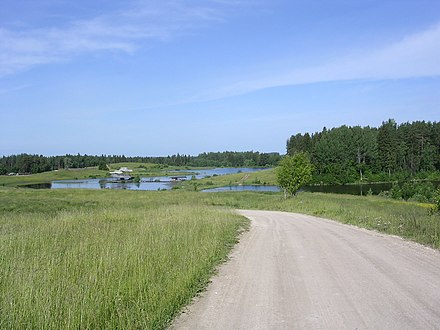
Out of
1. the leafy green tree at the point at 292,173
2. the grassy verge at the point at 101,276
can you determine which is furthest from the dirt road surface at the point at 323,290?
the leafy green tree at the point at 292,173

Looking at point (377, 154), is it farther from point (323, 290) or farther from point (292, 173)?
point (323, 290)

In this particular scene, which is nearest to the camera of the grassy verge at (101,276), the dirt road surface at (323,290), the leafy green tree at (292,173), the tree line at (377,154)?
the grassy verge at (101,276)

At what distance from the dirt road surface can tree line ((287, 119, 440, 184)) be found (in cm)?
11082

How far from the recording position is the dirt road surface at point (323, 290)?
577 centimetres

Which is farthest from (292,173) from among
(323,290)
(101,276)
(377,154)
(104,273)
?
(377,154)

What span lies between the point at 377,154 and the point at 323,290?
123313 mm

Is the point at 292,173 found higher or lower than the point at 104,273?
higher

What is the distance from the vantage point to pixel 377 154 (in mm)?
121375

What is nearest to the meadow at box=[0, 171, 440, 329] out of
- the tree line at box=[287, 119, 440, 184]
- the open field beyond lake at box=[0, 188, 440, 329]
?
the open field beyond lake at box=[0, 188, 440, 329]

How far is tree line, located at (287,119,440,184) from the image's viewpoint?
387ft

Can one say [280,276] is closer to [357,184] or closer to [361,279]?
[361,279]

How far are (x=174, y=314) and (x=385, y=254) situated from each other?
23.5 feet

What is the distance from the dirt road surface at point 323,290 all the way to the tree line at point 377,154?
111 m

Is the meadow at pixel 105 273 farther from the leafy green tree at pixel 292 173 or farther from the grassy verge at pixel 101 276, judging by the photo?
the leafy green tree at pixel 292 173
